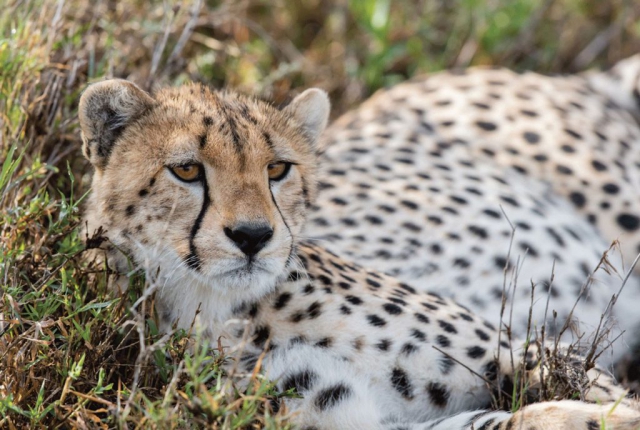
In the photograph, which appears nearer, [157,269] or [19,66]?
[157,269]

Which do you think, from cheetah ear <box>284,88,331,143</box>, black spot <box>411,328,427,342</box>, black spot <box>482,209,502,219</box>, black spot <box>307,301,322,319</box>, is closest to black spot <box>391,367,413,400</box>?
black spot <box>411,328,427,342</box>

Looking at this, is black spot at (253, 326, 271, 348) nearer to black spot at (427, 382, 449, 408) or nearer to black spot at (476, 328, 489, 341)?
black spot at (427, 382, 449, 408)

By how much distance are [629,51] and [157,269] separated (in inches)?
137

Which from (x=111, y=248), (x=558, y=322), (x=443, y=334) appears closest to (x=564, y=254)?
(x=558, y=322)

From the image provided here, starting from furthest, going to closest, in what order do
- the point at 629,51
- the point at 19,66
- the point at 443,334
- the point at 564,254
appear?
the point at 629,51 → the point at 564,254 → the point at 19,66 → the point at 443,334

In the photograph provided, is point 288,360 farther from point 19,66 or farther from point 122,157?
point 19,66

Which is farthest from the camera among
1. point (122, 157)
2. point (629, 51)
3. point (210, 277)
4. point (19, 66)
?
point (629, 51)

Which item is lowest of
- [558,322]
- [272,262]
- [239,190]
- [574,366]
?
[558,322]

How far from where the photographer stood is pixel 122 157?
2182 mm

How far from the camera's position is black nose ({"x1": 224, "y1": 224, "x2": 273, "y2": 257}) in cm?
196

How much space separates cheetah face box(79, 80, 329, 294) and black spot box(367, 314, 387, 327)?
29 centimetres

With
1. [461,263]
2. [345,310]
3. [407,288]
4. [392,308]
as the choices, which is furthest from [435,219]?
[345,310]

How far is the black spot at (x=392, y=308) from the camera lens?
92.3 inches

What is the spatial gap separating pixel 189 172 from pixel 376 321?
620mm
